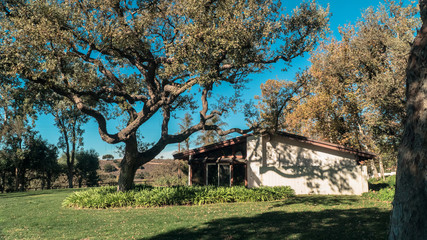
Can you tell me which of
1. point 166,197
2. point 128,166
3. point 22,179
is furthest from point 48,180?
point 166,197

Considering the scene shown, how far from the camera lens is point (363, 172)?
72.3 ft

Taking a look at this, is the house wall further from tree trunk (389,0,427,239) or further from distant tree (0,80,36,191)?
distant tree (0,80,36,191)

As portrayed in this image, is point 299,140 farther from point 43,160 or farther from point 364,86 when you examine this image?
point 43,160

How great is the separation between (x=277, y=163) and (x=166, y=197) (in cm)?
1118

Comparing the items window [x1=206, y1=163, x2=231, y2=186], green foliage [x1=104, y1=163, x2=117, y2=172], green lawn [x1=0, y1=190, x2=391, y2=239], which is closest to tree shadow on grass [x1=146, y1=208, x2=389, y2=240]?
green lawn [x1=0, y1=190, x2=391, y2=239]

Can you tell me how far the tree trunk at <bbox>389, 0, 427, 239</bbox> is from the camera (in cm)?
408

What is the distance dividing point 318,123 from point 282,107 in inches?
566

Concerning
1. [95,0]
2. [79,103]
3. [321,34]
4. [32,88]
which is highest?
[95,0]

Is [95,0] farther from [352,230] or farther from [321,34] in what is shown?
[352,230]

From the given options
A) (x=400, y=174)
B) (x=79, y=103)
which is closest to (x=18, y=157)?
(x=79, y=103)

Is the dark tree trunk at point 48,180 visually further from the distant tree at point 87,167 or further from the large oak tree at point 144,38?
the large oak tree at point 144,38

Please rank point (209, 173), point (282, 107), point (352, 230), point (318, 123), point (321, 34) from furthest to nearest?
1. point (318, 123)
2. point (209, 173)
3. point (282, 107)
4. point (321, 34)
5. point (352, 230)

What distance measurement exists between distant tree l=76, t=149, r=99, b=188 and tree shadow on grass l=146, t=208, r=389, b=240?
36071 millimetres

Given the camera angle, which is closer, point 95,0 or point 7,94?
point 95,0
